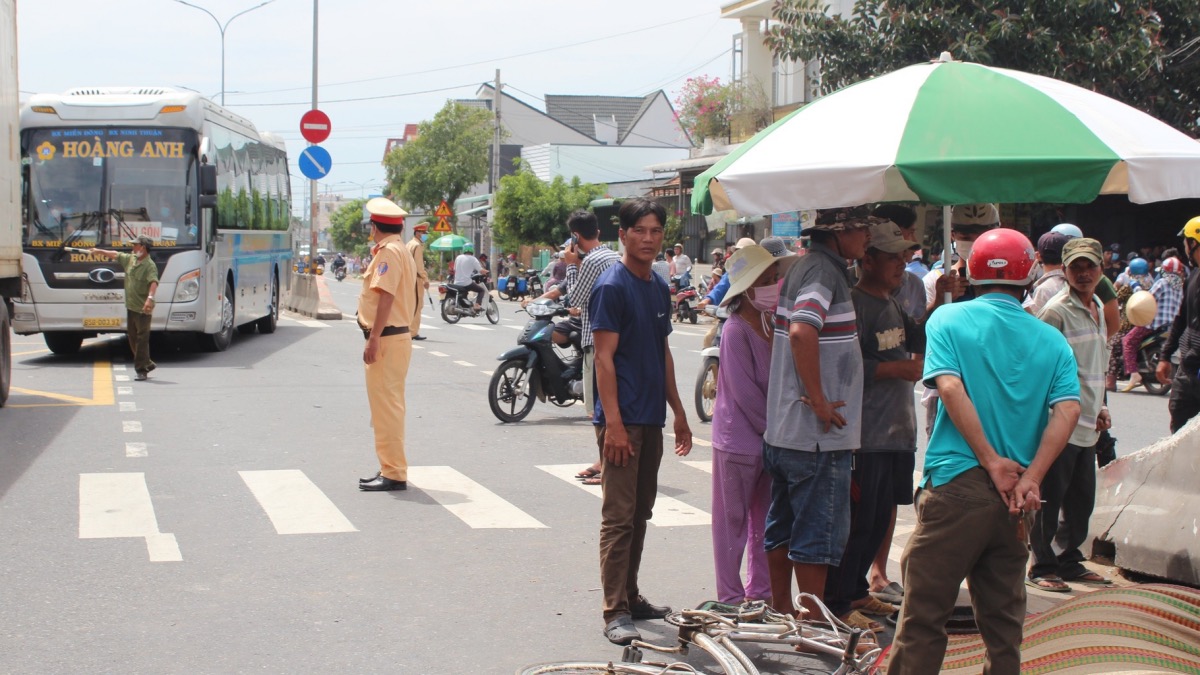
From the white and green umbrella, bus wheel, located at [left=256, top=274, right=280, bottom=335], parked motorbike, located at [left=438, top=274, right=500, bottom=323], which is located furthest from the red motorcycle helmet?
parked motorbike, located at [left=438, top=274, right=500, bottom=323]

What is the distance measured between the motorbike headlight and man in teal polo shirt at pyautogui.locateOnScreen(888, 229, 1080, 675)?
1389cm

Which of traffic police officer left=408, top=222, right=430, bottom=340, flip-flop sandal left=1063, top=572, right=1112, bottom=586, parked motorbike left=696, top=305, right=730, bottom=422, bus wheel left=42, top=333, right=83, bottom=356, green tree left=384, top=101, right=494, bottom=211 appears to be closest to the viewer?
flip-flop sandal left=1063, top=572, right=1112, bottom=586

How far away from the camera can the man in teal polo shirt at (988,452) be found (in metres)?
3.86

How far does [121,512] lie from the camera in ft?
25.6

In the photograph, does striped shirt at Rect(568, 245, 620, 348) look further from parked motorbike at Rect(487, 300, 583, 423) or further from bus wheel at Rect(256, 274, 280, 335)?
bus wheel at Rect(256, 274, 280, 335)

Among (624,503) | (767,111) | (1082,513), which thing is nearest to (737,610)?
(624,503)

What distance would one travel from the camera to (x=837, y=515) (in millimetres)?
5148

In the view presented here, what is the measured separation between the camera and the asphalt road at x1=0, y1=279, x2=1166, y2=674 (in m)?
5.31

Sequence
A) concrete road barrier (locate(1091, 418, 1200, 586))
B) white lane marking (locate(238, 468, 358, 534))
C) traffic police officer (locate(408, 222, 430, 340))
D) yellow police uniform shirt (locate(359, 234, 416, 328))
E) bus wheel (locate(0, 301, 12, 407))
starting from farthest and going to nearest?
bus wheel (locate(0, 301, 12, 407)) < traffic police officer (locate(408, 222, 430, 340)) < yellow police uniform shirt (locate(359, 234, 416, 328)) < white lane marking (locate(238, 468, 358, 534)) < concrete road barrier (locate(1091, 418, 1200, 586))

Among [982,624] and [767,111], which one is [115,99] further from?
[767,111]

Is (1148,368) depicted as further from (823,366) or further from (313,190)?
(313,190)

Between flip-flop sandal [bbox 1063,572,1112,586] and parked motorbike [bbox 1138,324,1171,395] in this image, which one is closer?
flip-flop sandal [bbox 1063,572,1112,586]

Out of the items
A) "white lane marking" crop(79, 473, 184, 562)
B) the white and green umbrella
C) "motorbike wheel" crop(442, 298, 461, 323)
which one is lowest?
"white lane marking" crop(79, 473, 184, 562)

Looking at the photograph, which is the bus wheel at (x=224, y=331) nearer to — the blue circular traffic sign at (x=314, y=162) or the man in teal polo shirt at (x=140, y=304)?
the man in teal polo shirt at (x=140, y=304)
